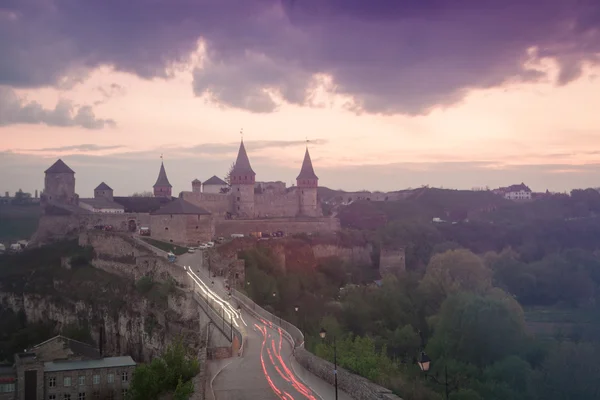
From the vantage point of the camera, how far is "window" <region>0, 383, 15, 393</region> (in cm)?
3663

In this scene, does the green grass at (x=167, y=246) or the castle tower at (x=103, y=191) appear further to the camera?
the castle tower at (x=103, y=191)

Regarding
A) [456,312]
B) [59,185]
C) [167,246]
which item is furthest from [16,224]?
[456,312]

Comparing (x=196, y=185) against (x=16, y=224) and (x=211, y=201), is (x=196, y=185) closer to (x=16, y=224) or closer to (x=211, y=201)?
(x=211, y=201)

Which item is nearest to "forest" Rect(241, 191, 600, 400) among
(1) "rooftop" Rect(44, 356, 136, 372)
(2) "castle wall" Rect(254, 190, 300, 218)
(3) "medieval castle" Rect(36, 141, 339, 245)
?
(3) "medieval castle" Rect(36, 141, 339, 245)

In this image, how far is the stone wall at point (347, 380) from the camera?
19266 mm

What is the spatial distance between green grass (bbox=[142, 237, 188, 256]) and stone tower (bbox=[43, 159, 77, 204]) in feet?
53.3

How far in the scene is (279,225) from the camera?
229ft

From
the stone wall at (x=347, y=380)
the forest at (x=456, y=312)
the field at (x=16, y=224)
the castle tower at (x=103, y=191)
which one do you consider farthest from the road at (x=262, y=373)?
the castle tower at (x=103, y=191)

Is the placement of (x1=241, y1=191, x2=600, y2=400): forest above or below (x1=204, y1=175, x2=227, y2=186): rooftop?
below

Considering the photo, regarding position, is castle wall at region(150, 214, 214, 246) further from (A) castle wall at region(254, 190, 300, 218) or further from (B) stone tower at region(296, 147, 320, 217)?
(B) stone tower at region(296, 147, 320, 217)

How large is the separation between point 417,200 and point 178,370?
4198 inches

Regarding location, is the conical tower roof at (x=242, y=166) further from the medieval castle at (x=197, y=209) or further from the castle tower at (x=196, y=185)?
the castle tower at (x=196, y=185)

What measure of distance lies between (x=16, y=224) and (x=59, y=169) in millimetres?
7959

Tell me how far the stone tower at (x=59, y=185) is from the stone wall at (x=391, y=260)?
96.0ft
